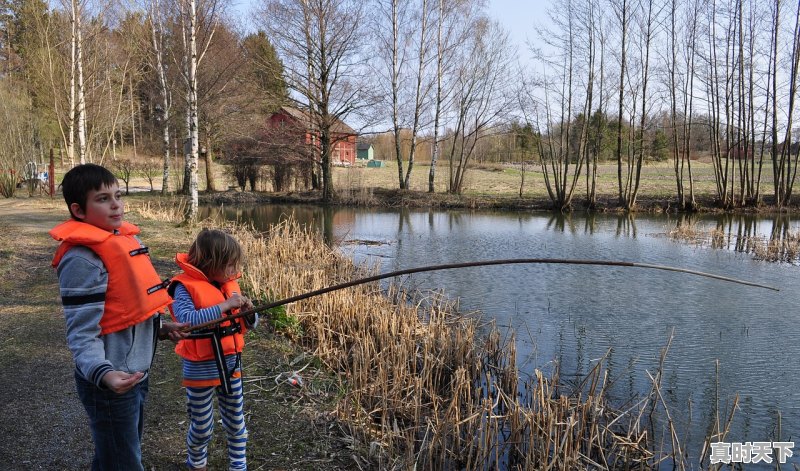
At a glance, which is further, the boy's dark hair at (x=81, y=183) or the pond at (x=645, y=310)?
the pond at (x=645, y=310)

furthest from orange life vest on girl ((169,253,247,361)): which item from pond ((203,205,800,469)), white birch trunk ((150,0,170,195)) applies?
white birch trunk ((150,0,170,195))

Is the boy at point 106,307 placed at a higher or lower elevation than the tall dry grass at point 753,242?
higher

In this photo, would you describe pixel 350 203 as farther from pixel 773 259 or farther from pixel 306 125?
pixel 773 259

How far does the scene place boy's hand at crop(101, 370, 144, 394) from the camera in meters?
2.12

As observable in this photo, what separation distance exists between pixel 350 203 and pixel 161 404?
23.2 m

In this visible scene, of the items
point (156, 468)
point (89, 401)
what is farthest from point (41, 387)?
point (89, 401)

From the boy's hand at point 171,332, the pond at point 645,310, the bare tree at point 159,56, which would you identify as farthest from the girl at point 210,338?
the bare tree at point 159,56

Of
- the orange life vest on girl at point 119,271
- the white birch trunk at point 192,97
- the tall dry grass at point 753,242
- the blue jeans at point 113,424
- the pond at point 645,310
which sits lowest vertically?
the pond at point 645,310

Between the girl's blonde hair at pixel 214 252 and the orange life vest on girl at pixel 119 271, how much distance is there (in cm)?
51

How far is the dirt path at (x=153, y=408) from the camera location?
333cm

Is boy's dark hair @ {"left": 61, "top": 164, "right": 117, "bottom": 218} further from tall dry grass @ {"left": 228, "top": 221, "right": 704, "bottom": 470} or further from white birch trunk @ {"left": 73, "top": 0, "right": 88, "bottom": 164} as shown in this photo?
white birch trunk @ {"left": 73, "top": 0, "right": 88, "bottom": 164}

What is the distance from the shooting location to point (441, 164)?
4425cm

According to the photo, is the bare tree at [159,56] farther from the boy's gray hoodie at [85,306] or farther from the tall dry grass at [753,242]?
the tall dry grass at [753,242]

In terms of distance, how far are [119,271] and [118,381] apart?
43 centimetres
